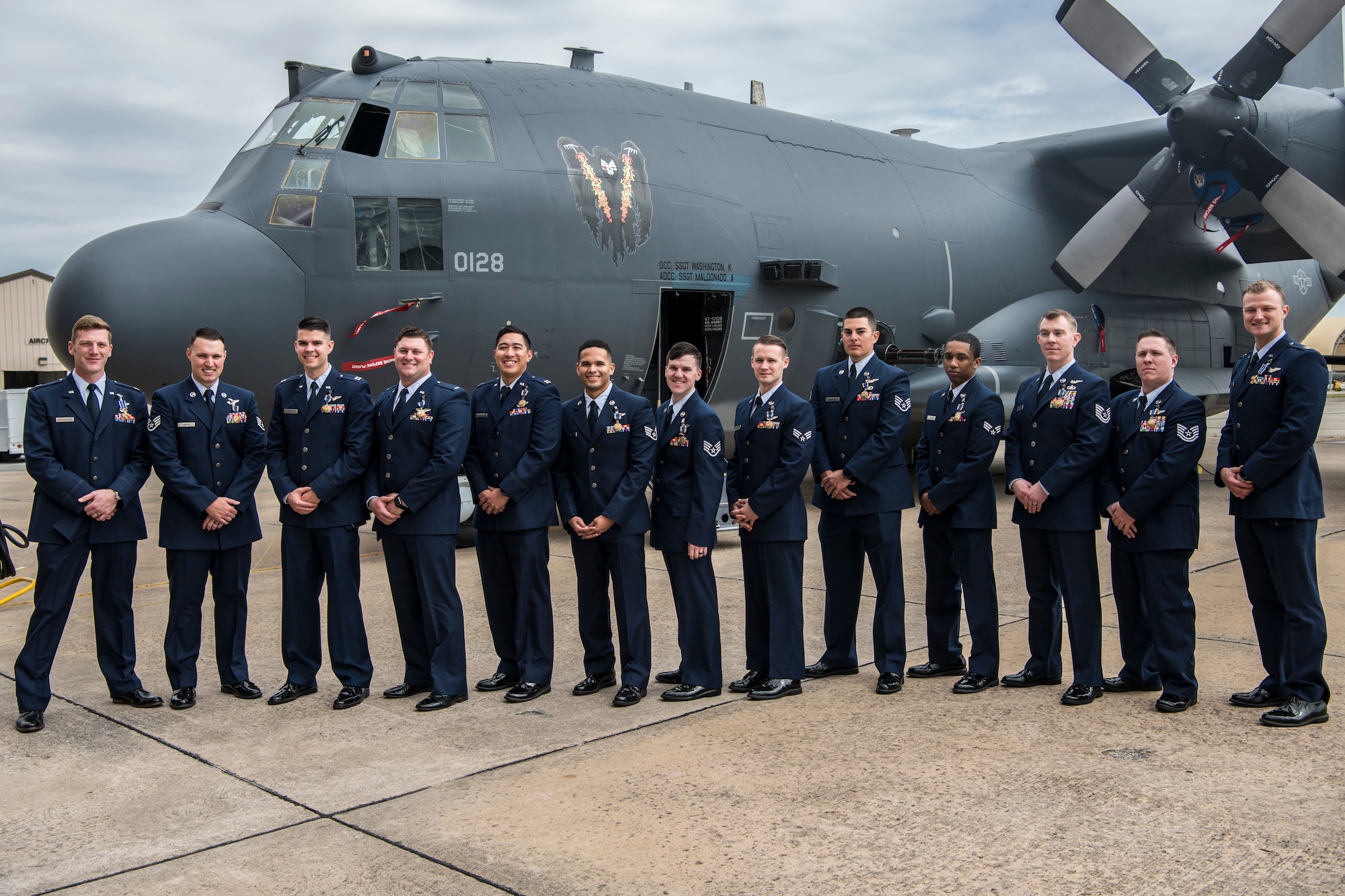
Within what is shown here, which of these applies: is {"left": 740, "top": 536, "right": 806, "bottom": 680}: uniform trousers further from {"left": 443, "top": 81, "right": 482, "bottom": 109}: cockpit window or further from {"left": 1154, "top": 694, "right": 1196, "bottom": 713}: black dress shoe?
{"left": 443, "top": 81, "right": 482, "bottom": 109}: cockpit window

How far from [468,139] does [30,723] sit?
577 centimetres

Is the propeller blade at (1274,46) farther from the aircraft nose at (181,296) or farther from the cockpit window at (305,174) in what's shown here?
the aircraft nose at (181,296)

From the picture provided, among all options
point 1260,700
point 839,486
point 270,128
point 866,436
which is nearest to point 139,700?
point 839,486

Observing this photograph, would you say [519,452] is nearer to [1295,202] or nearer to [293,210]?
[293,210]

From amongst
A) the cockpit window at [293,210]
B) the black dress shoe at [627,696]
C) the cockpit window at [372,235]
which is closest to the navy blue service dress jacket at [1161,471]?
the black dress shoe at [627,696]

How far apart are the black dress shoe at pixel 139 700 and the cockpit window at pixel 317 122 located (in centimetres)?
504

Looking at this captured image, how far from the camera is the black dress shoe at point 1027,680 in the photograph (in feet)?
16.1

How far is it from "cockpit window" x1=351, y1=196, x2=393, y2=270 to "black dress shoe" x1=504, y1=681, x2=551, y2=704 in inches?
177

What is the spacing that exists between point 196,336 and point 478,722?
88.3 inches

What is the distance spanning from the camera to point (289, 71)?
365 inches

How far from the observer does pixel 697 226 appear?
9711 millimetres

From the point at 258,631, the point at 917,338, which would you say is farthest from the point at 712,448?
the point at 917,338

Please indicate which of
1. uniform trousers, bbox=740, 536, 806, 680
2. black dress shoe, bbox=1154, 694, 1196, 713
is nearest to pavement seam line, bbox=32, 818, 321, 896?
uniform trousers, bbox=740, 536, 806, 680

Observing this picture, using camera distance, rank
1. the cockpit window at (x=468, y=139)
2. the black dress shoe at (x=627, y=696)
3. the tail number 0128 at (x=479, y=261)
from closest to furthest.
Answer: the black dress shoe at (x=627, y=696), the tail number 0128 at (x=479, y=261), the cockpit window at (x=468, y=139)
